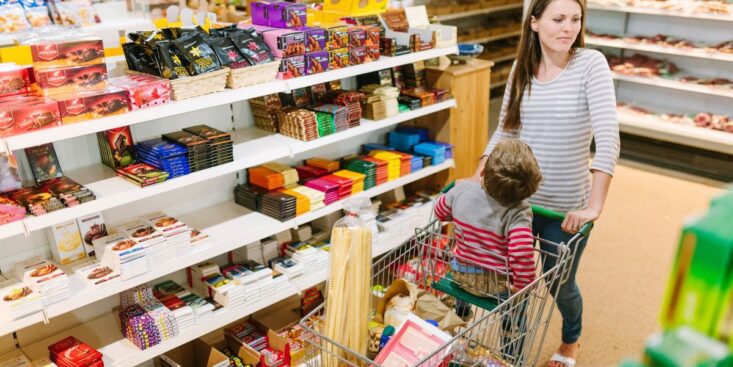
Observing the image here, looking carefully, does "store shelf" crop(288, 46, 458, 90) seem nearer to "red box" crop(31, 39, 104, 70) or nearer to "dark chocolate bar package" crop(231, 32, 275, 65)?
"dark chocolate bar package" crop(231, 32, 275, 65)

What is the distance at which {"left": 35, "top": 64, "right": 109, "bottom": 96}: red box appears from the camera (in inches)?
102

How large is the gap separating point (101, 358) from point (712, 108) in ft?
19.6

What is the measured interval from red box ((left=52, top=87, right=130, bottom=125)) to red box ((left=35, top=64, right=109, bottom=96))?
6 cm

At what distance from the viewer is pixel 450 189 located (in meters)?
→ 2.57

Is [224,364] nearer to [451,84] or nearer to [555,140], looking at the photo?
[555,140]

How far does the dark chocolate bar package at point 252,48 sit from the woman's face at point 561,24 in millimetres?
1314

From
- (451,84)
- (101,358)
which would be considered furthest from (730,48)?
(101,358)

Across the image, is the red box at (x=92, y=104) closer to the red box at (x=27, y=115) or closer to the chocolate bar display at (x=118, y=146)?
the red box at (x=27, y=115)

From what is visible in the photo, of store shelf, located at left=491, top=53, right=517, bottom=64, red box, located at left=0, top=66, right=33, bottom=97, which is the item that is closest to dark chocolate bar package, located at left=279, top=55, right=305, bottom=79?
red box, located at left=0, top=66, right=33, bottom=97

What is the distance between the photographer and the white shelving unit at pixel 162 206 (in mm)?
2617

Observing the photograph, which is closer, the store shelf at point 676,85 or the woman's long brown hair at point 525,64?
the woman's long brown hair at point 525,64

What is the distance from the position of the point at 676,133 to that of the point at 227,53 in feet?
16.0

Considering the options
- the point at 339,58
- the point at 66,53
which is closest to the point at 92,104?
the point at 66,53

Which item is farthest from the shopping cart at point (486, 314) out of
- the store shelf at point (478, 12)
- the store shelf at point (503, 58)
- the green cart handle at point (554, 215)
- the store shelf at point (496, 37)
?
the store shelf at point (503, 58)
